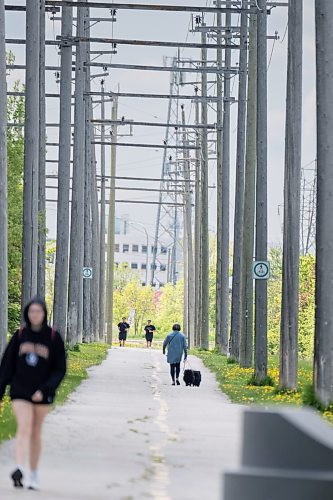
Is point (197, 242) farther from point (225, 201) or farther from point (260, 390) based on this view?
point (260, 390)

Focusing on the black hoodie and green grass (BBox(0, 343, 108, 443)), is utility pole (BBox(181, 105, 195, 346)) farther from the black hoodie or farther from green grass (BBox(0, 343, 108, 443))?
the black hoodie

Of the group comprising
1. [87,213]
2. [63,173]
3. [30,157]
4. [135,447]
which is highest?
[63,173]

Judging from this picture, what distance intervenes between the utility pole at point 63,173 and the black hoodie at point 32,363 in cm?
2869

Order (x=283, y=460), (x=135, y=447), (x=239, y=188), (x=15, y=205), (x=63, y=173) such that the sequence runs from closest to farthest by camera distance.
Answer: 1. (x=283, y=460)
2. (x=135, y=447)
3. (x=63, y=173)
4. (x=239, y=188)
5. (x=15, y=205)

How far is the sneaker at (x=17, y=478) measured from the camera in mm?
13625

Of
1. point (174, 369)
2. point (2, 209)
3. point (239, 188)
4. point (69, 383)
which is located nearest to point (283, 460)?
point (2, 209)

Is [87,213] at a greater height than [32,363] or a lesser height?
greater

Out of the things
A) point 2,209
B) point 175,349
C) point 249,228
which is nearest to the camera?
point 2,209

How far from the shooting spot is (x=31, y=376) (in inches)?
546

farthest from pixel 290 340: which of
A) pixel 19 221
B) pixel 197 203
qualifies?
pixel 197 203

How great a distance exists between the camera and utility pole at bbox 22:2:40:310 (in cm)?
3388

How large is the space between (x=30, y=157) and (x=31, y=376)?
20659 mm

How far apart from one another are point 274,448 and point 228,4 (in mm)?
46334

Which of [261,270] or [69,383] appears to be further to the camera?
[261,270]
